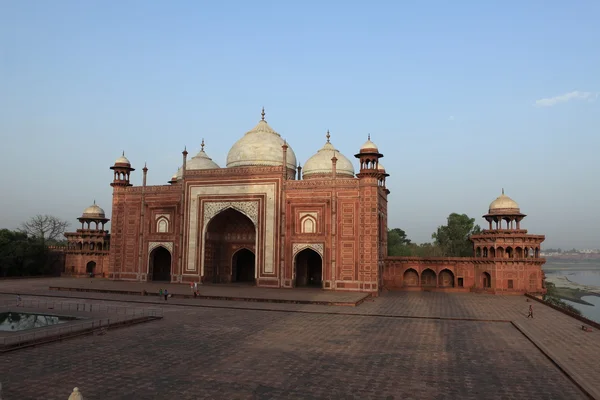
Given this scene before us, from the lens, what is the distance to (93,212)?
123 feet

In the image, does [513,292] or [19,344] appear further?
[513,292]

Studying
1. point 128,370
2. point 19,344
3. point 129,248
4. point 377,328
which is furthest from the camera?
point 129,248

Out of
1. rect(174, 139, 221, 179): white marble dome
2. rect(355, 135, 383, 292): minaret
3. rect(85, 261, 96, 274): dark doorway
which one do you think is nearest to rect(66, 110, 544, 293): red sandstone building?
rect(355, 135, 383, 292): minaret

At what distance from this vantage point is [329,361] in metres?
10.4

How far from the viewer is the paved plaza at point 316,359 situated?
823 cm

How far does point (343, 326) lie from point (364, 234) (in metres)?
11.1

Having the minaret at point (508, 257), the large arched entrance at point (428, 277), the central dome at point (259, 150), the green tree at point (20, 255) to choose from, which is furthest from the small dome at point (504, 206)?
the green tree at point (20, 255)

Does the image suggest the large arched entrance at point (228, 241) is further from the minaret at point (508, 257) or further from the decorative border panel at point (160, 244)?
the minaret at point (508, 257)

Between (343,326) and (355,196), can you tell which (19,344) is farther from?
(355,196)

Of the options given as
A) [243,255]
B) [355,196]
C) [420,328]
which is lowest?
[420,328]

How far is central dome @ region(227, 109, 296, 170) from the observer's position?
3130 cm

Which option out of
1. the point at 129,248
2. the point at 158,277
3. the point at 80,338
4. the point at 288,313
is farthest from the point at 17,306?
the point at 158,277

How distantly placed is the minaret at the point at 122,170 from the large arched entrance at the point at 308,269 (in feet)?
45.5

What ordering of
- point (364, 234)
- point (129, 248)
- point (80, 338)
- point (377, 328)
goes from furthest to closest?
point (129, 248) → point (364, 234) → point (377, 328) → point (80, 338)
